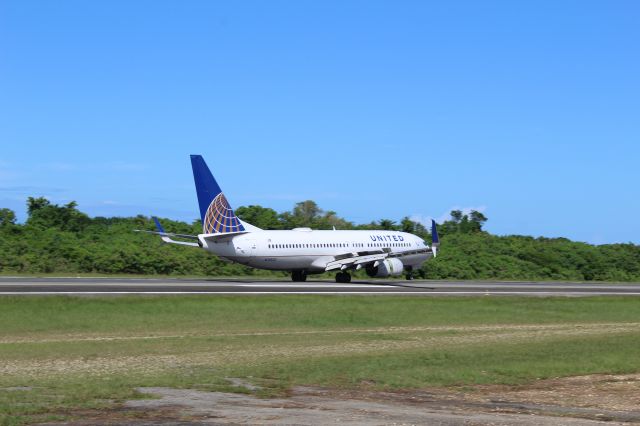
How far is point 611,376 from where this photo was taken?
23.9 metres

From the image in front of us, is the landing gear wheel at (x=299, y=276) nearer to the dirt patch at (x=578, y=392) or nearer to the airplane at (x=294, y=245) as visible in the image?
the airplane at (x=294, y=245)

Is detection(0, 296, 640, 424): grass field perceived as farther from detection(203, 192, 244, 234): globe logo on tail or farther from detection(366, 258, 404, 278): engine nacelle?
detection(366, 258, 404, 278): engine nacelle

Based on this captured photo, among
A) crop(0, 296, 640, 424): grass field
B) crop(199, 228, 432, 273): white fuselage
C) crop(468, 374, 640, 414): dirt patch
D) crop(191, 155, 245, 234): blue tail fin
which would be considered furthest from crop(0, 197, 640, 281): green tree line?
crop(468, 374, 640, 414): dirt patch

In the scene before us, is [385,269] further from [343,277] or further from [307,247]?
[307,247]

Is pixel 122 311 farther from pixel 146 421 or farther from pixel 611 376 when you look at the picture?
pixel 146 421

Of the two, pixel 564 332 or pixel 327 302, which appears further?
pixel 327 302

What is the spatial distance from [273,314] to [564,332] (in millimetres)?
12616

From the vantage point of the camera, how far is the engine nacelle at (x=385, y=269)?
66.9m

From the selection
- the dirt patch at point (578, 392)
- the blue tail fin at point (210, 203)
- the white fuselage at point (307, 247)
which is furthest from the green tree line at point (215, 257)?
the dirt patch at point (578, 392)

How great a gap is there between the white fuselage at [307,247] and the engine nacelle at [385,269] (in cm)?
119

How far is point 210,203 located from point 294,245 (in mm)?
7406

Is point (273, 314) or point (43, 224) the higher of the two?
point (43, 224)

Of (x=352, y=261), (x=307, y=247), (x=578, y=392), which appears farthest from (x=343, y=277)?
(x=578, y=392)

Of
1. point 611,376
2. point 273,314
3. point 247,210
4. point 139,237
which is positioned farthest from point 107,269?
point 611,376
